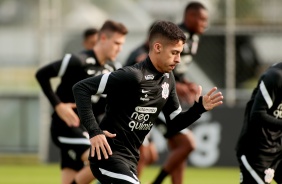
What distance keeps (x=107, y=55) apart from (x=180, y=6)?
30.4 feet

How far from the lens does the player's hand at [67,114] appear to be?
971 cm

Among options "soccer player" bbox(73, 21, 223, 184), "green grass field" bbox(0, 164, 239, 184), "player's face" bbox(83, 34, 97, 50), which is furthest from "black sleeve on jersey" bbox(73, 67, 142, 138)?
"green grass field" bbox(0, 164, 239, 184)

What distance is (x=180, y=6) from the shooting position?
19.2 meters

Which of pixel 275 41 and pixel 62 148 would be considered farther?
pixel 275 41

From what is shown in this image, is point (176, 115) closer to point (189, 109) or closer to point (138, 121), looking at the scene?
point (189, 109)

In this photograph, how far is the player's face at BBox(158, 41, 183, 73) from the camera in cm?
762

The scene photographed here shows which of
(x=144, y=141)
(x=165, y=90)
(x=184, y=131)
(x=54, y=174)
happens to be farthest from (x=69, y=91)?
(x=54, y=174)

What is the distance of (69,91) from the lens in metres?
10.5

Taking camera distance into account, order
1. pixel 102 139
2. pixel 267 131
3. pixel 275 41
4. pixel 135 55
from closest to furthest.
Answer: pixel 102 139
pixel 267 131
pixel 135 55
pixel 275 41

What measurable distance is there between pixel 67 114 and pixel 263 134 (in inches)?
83.6

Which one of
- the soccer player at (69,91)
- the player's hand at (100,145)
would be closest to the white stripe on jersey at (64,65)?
the soccer player at (69,91)

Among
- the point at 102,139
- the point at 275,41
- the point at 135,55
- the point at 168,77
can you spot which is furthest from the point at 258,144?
the point at 275,41

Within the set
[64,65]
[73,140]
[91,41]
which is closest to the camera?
[64,65]

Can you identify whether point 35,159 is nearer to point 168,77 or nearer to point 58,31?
point 58,31
